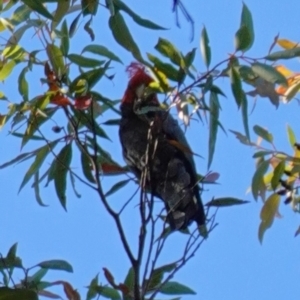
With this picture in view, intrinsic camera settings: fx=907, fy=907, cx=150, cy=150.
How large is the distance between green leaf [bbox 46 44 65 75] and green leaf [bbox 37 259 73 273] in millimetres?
386

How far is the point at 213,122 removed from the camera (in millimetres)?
1876

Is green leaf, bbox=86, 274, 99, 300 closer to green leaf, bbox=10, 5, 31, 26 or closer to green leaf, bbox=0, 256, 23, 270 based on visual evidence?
green leaf, bbox=0, 256, 23, 270

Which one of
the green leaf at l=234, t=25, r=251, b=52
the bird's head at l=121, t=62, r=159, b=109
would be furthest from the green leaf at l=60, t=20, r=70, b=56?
the bird's head at l=121, t=62, r=159, b=109

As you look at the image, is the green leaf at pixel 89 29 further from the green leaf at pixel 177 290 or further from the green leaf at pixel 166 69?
the green leaf at pixel 177 290

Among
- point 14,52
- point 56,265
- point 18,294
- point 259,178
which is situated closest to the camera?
point 18,294

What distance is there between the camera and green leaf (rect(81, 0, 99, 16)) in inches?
65.9

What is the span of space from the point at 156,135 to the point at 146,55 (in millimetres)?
167

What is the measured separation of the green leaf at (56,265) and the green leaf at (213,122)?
1.15ft

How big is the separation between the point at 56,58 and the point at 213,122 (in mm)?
353

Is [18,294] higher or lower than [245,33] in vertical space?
lower

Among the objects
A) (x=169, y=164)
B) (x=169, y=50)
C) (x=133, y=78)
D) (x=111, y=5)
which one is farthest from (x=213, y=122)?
(x=133, y=78)

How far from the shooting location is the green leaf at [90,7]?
1675mm

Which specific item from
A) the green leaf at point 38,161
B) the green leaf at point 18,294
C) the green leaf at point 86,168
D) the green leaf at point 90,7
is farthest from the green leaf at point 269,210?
the green leaf at point 18,294

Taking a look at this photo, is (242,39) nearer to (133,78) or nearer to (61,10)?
(61,10)
